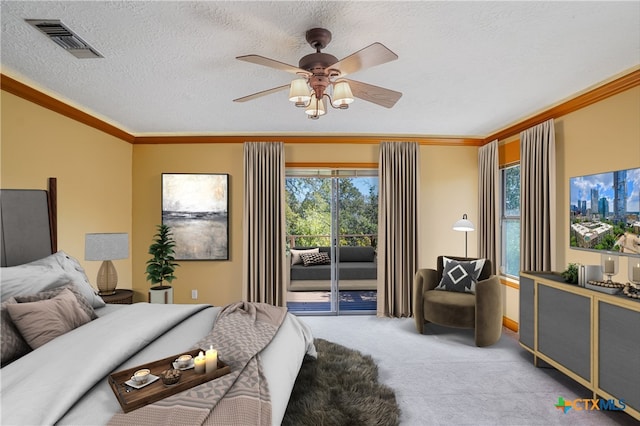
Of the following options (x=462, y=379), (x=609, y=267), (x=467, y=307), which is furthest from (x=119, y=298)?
(x=609, y=267)

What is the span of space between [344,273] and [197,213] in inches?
88.3

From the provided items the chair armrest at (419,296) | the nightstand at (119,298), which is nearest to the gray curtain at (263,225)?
the nightstand at (119,298)

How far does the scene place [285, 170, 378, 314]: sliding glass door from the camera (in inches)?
190

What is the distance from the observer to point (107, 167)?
4.11 meters

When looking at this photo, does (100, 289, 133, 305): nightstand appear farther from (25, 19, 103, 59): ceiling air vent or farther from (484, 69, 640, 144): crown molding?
(484, 69, 640, 144): crown molding

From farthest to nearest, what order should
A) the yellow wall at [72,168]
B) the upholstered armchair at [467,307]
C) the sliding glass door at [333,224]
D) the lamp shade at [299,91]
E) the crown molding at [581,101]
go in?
the sliding glass door at [333,224], the upholstered armchair at [467,307], the yellow wall at [72,168], the crown molding at [581,101], the lamp shade at [299,91]

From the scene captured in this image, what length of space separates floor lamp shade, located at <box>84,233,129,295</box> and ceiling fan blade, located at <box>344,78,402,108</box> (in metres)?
2.74

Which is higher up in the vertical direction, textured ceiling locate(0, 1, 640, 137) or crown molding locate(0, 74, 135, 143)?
textured ceiling locate(0, 1, 640, 137)

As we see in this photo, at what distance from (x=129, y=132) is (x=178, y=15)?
3133mm

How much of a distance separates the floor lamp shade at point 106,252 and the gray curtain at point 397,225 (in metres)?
3.13

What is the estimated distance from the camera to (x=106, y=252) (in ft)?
10.8

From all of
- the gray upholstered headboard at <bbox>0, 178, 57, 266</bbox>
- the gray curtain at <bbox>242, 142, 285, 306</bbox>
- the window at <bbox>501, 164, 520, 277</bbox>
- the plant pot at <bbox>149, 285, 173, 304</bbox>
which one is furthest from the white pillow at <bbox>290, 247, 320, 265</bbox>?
the gray upholstered headboard at <bbox>0, 178, 57, 266</bbox>

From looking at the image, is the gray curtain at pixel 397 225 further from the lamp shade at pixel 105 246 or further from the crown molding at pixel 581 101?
the lamp shade at pixel 105 246

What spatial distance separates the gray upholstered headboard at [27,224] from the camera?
8.46 ft
